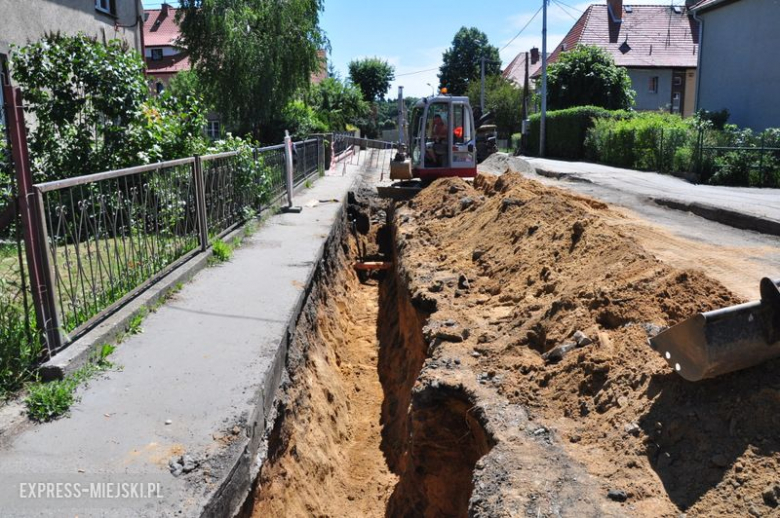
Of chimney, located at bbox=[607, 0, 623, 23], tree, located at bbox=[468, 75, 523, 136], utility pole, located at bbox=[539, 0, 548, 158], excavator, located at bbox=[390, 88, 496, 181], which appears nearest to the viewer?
excavator, located at bbox=[390, 88, 496, 181]

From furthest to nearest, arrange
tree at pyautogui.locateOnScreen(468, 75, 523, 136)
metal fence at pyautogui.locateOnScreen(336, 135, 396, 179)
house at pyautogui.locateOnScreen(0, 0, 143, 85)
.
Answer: tree at pyautogui.locateOnScreen(468, 75, 523, 136)
metal fence at pyautogui.locateOnScreen(336, 135, 396, 179)
house at pyautogui.locateOnScreen(0, 0, 143, 85)

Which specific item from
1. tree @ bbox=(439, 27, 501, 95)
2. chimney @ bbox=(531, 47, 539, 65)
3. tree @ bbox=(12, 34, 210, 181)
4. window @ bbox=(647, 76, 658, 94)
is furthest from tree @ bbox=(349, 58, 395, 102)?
A: tree @ bbox=(12, 34, 210, 181)

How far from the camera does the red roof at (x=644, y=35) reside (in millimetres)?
42938

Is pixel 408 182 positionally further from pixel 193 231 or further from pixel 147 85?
pixel 193 231

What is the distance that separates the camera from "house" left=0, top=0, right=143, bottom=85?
1070 cm

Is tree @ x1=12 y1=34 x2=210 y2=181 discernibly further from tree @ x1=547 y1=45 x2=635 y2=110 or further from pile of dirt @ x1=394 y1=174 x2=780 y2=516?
tree @ x1=547 y1=45 x2=635 y2=110

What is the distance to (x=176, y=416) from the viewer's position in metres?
3.93

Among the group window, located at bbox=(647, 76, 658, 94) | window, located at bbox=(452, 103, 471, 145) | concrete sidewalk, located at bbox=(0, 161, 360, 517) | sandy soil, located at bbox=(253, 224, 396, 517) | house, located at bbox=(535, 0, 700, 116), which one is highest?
house, located at bbox=(535, 0, 700, 116)

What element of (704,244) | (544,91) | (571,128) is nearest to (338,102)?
(544,91)

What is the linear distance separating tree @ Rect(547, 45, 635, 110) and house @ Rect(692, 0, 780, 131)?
7.85 m

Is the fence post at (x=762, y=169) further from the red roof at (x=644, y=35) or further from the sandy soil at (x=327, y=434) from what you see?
the red roof at (x=644, y=35)

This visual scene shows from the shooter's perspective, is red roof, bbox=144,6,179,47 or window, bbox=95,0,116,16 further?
red roof, bbox=144,6,179,47

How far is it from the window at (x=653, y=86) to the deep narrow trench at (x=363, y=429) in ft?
130

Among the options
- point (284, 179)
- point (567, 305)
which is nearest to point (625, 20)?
point (284, 179)
